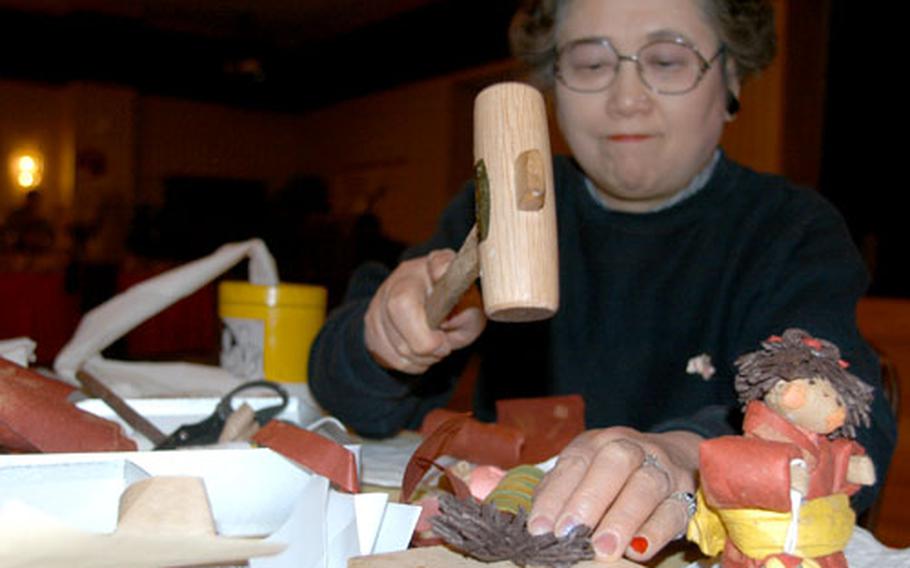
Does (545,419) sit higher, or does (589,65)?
(589,65)

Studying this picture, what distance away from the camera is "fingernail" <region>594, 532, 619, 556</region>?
0.41 m

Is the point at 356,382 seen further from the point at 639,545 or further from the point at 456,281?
the point at 639,545

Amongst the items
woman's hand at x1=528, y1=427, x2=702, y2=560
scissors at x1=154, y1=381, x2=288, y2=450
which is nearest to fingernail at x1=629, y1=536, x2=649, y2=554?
woman's hand at x1=528, y1=427, x2=702, y2=560

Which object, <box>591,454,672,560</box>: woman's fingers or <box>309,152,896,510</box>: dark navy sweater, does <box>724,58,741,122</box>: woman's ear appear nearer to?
<box>309,152,896,510</box>: dark navy sweater

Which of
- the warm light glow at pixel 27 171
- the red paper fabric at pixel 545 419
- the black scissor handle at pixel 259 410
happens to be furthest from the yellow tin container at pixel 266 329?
the warm light glow at pixel 27 171

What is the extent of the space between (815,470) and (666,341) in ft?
2.28

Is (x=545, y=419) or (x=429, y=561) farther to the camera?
(x=545, y=419)

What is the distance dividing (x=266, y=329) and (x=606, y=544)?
24.0 inches

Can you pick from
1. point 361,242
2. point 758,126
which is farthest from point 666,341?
point 361,242

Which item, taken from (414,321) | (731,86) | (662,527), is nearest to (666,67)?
(731,86)

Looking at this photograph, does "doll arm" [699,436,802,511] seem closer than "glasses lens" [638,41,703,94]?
Yes

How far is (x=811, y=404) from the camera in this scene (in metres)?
0.38

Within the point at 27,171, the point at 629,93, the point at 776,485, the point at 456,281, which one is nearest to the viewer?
the point at 776,485

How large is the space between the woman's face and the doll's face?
0.59m
